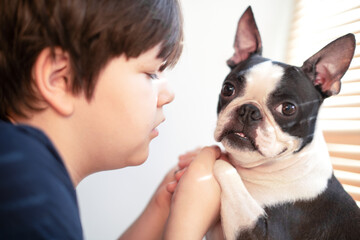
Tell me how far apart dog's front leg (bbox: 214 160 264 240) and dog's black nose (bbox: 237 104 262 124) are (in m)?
0.17

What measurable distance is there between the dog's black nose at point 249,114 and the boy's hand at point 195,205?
0.55 feet

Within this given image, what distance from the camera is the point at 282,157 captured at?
88 centimetres

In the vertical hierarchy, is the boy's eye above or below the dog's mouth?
above

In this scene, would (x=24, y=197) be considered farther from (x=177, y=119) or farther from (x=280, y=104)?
(x=177, y=119)

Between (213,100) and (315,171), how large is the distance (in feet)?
2.92

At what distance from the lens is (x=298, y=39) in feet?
4.91

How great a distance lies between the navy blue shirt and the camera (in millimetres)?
483

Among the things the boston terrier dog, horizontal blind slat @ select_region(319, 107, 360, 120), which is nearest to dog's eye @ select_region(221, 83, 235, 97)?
the boston terrier dog

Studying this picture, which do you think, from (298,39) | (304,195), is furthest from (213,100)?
(304,195)

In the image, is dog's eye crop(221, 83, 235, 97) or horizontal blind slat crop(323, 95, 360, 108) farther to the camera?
horizontal blind slat crop(323, 95, 360, 108)

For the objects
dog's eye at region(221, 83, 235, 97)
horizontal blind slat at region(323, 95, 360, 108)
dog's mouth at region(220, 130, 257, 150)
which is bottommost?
horizontal blind slat at region(323, 95, 360, 108)

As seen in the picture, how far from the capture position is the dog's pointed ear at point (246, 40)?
1.02 metres

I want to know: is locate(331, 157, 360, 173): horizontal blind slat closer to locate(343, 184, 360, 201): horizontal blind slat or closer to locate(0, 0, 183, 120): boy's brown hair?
locate(343, 184, 360, 201): horizontal blind slat

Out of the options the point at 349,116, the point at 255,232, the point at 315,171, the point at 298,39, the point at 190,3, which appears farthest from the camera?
the point at 190,3
